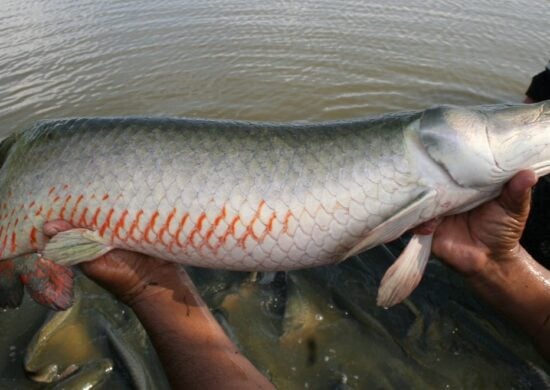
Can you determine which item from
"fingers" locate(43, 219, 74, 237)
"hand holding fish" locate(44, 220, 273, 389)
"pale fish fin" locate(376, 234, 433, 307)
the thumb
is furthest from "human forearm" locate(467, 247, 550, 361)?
"fingers" locate(43, 219, 74, 237)

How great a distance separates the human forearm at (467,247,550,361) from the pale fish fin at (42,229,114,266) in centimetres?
229

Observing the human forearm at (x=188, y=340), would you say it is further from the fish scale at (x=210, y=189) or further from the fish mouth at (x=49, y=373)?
the fish mouth at (x=49, y=373)

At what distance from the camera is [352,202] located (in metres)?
2.31

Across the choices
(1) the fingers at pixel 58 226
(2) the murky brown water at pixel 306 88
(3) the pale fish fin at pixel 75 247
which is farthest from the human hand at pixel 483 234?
(1) the fingers at pixel 58 226

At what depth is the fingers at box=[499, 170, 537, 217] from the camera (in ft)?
7.39

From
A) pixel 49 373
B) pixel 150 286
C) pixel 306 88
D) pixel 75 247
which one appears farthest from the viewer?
pixel 306 88

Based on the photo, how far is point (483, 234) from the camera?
256 cm

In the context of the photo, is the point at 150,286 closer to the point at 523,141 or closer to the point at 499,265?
the point at 499,265

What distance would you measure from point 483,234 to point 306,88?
5.47 meters

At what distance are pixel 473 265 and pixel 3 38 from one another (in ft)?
36.0

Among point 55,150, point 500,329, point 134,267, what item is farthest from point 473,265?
point 55,150

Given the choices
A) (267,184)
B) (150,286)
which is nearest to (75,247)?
(150,286)

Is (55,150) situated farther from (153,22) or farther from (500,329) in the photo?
(153,22)

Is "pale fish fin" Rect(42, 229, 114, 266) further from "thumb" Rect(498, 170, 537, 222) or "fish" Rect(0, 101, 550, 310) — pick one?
"thumb" Rect(498, 170, 537, 222)
